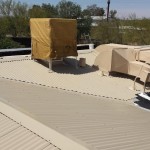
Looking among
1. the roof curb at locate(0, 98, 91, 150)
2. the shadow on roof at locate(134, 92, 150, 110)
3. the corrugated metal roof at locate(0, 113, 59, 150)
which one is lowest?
the shadow on roof at locate(134, 92, 150, 110)

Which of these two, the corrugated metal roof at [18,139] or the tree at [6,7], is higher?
the tree at [6,7]

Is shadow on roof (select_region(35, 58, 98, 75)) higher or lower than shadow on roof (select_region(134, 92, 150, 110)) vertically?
higher

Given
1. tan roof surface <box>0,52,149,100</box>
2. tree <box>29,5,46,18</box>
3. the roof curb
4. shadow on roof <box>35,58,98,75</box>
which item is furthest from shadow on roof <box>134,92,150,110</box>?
tree <box>29,5,46,18</box>

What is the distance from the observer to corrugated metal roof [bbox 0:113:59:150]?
759cm

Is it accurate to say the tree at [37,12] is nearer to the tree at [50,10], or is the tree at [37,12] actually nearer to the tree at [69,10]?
the tree at [50,10]

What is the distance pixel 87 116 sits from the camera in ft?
33.3

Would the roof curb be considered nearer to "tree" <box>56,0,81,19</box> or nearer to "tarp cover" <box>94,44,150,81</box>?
"tarp cover" <box>94,44,150,81</box>

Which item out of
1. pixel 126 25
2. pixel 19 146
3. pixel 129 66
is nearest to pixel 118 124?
pixel 19 146

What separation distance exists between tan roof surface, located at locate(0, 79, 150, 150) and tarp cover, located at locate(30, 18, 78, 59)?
4668 millimetres

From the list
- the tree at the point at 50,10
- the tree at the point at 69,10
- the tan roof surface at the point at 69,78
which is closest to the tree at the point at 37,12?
the tree at the point at 50,10

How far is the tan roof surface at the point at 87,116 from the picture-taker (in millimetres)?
7789

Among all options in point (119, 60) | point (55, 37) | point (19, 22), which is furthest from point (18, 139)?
point (19, 22)

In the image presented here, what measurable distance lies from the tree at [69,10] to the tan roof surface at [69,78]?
32.8m

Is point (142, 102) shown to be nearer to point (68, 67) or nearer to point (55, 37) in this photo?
point (55, 37)
